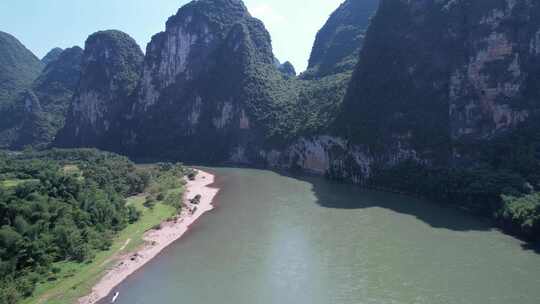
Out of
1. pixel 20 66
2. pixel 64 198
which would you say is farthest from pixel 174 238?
pixel 20 66

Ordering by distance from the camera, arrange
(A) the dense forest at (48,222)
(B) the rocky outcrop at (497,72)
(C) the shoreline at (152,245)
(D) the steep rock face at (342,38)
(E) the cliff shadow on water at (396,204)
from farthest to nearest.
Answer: (D) the steep rock face at (342,38) < (B) the rocky outcrop at (497,72) < (E) the cliff shadow on water at (396,204) < (C) the shoreline at (152,245) < (A) the dense forest at (48,222)

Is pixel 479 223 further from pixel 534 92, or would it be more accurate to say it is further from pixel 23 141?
pixel 23 141

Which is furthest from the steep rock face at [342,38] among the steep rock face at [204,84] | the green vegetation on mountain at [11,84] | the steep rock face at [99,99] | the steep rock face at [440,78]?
the green vegetation on mountain at [11,84]

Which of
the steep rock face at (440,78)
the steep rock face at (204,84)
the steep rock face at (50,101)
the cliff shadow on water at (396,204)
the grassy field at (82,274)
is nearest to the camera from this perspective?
the grassy field at (82,274)

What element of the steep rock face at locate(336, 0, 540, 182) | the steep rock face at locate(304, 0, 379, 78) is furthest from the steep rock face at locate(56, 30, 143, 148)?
the steep rock face at locate(336, 0, 540, 182)

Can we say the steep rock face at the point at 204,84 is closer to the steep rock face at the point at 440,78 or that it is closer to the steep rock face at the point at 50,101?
the steep rock face at the point at 50,101
